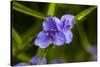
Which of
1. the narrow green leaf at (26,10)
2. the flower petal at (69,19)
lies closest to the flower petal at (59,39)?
the flower petal at (69,19)

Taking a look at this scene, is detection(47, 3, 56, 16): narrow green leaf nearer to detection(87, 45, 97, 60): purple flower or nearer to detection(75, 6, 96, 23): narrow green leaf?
detection(75, 6, 96, 23): narrow green leaf

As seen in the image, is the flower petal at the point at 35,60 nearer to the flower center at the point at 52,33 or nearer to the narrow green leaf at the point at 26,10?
the flower center at the point at 52,33

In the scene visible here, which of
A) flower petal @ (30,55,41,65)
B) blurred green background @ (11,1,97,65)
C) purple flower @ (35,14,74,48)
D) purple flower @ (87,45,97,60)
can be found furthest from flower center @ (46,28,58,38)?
purple flower @ (87,45,97,60)

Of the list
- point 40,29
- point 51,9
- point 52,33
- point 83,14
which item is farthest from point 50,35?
point 83,14

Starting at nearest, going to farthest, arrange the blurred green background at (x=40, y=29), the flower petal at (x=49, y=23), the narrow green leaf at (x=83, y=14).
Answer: the blurred green background at (x=40, y=29), the flower petal at (x=49, y=23), the narrow green leaf at (x=83, y=14)

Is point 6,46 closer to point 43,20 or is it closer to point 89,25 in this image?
point 43,20

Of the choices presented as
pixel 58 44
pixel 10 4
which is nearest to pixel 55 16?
pixel 58 44

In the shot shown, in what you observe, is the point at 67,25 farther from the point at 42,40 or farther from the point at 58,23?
the point at 42,40
